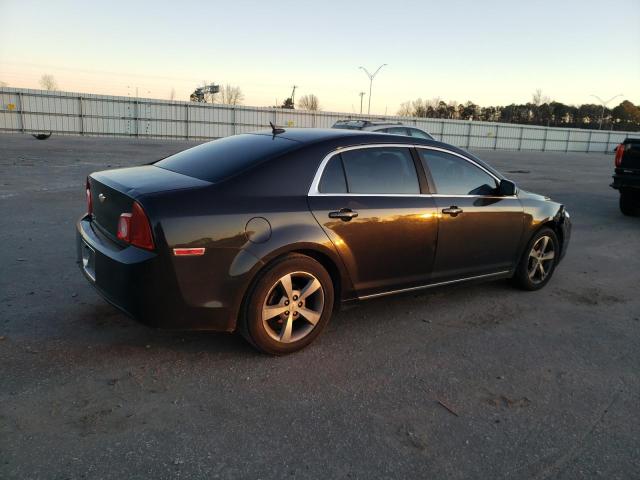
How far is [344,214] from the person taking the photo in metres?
3.73

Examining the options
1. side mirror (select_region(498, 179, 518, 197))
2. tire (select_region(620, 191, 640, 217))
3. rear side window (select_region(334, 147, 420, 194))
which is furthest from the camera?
tire (select_region(620, 191, 640, 217))

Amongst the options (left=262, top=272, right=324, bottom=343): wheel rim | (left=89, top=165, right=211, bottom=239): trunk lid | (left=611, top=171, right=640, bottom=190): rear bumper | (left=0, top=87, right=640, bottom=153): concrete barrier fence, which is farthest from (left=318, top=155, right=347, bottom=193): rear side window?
(left=0, top=87, right=640, bottom=153): concrete barrier fence

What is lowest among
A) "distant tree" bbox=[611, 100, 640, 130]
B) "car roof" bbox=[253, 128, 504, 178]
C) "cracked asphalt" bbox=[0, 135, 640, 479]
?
"cracked asphalt" bbox=[0, 135, 640, 479]

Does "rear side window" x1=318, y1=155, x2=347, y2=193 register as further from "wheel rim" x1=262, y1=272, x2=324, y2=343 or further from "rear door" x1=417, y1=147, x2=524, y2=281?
"rear door" x1=417, y1=147, x2=524, y2=281

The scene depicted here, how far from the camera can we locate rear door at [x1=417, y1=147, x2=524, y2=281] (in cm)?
439

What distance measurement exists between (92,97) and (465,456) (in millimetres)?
37655

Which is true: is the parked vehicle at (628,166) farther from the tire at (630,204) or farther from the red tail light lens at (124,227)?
the red tail light lens at (124,227)

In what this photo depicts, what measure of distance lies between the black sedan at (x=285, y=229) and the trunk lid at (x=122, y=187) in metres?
0.01

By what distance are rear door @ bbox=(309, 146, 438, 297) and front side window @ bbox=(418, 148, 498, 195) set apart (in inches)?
6.9

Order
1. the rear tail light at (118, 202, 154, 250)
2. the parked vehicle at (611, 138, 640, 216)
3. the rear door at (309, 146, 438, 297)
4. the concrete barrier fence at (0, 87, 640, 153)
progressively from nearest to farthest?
1. the rear tail light at (118, 202, 154, 250)
2. the rear door at (309, 146, 438, 297)
3. the parked vehicle at (611, 138, 640, 216)
4. the concrete barrier fence at (0, 87, 640, 153)

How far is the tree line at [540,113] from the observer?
97.1 meters

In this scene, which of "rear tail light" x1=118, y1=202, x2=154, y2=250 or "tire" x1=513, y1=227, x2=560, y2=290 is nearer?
"rear tail light" x1=118, y1=202, x2=154, y2=250

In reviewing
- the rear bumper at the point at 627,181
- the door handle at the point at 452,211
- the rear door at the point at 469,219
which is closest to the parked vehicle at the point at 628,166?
the rear bumper at the point at 627,181

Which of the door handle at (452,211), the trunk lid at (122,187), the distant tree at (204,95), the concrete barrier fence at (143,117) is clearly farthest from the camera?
the distant tree at (204,95)
